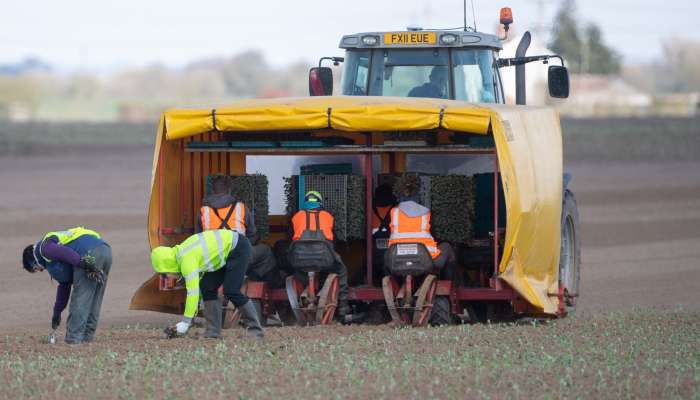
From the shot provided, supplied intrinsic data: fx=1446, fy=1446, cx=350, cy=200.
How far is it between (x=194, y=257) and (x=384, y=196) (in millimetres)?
3064

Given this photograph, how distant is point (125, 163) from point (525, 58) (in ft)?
87.2

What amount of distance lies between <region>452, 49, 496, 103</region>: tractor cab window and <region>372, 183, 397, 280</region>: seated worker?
131 centimetres

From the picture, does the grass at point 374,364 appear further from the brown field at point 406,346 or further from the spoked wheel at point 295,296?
the spoked wheel at point 295,296

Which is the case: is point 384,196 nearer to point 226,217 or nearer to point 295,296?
point 295,296

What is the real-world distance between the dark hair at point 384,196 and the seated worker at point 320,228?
2.97ft

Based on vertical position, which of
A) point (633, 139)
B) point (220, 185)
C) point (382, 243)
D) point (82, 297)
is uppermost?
point (220, 185)

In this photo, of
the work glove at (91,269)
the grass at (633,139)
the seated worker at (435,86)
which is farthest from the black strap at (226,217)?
the grass at (633,139)

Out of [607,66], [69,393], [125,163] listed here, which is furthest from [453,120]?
[607,66]

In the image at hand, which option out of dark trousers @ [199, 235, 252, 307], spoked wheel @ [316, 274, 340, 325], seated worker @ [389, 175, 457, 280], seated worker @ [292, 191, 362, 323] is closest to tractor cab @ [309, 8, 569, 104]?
seated worker @ [389, 175, 457, 280]

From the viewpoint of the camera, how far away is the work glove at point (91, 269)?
12062mm

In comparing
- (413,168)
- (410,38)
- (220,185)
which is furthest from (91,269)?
(410,38)

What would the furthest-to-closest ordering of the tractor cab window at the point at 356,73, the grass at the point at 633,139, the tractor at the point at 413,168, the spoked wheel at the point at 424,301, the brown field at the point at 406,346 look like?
the grass at the point at 633,139
the tractor cab window at the point at 356,73
the spoked wheel at the point at 424,301
the tractor at the point at 413,168
the brown field at the point at 406,346

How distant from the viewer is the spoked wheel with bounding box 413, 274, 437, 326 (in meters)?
13.1

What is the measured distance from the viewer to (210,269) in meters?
12.0
